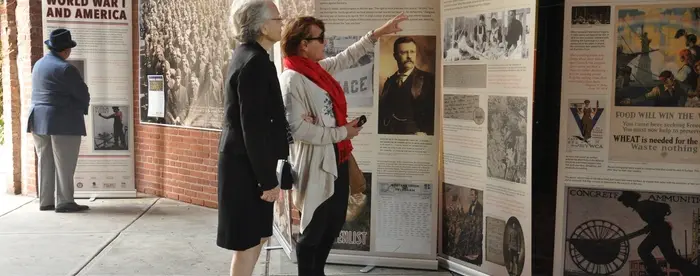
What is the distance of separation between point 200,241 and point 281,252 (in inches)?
31.9

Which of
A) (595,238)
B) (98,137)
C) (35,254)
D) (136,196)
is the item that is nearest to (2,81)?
(98,137)

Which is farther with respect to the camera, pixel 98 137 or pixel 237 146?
pixel 98 137

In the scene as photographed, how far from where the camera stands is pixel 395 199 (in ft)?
14.3

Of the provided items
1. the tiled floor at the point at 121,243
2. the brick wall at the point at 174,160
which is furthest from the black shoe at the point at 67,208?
the brick wall at the point at 174,160

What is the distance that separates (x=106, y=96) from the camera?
6.98 metres

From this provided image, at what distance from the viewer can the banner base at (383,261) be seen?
4395 mm

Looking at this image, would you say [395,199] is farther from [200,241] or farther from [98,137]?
[98,137]

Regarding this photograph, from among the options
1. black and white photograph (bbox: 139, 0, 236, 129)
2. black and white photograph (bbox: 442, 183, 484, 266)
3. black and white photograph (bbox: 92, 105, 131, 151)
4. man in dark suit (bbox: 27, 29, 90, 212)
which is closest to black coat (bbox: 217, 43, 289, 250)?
black and white photograph (bbox: 442, 183, 484, 266)

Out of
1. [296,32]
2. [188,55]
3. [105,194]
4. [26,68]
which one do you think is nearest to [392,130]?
[296,32]

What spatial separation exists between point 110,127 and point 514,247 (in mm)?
4730

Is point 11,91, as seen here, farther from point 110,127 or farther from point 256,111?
point 256,111

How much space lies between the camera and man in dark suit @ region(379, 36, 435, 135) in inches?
166

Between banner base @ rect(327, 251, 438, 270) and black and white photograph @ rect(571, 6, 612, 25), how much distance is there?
1.76m

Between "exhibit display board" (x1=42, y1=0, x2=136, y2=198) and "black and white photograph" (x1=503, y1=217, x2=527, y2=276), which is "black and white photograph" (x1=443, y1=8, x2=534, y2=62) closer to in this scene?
"black and white photograph" (x1=503, y1=217, x2=527, y2=276)
